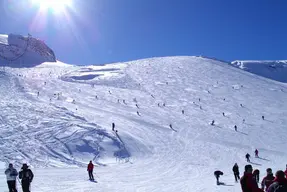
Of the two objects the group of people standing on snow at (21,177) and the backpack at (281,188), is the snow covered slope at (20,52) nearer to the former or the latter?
the group of people standing on snow at (21,177)

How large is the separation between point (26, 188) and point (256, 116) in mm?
46447

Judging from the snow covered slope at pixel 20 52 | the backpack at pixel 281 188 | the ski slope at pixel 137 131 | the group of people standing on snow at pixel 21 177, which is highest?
the snow covered slope at pixel 20 52

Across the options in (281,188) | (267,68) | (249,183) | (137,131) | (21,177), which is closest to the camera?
(281,188)

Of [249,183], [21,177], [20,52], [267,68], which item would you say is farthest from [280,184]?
[267,68]

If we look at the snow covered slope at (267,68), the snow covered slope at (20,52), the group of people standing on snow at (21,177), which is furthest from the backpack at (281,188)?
the snow covered slope at (267,68)

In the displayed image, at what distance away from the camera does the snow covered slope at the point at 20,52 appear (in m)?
124

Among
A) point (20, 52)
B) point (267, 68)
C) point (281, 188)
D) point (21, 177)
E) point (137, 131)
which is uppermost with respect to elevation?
point (267, 68)

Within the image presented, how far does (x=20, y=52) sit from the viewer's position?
479 feet

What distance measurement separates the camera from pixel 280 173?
598cm

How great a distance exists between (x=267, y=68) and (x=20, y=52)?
114315 millimetres

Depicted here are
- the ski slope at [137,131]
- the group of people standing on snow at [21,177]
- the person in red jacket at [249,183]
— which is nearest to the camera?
the person in red jacket at [249,183]

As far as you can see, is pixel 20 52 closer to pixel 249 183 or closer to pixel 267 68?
pixel 267 68

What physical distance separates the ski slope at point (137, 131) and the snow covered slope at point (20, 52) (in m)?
53.0

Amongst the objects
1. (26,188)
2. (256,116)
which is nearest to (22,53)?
(256,116)
